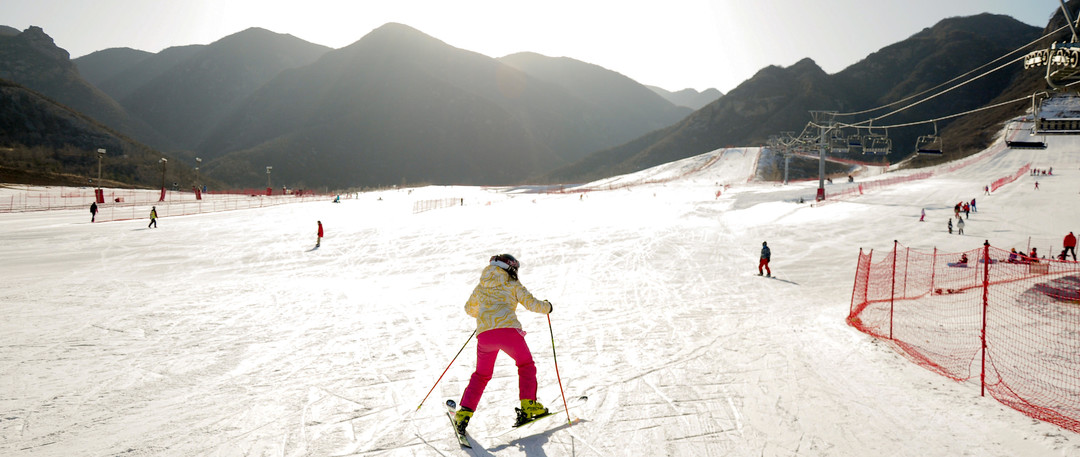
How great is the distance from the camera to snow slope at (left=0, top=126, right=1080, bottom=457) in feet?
17.9

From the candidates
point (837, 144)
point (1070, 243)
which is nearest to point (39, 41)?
point (837, 144)

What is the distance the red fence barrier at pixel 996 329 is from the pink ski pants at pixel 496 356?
6102 millimetres

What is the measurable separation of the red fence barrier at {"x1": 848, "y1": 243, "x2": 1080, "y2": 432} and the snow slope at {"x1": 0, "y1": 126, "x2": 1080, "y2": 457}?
0.56 m

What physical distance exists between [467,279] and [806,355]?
1082cm

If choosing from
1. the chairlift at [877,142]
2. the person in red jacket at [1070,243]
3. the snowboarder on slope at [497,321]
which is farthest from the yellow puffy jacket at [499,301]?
the chairlift at [877,142]

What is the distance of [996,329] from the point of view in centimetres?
962

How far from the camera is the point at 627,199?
4516cm

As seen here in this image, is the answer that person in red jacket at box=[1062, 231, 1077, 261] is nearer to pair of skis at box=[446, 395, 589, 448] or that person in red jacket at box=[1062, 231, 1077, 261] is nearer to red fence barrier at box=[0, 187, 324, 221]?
pair of skis at box=[446, 395, 589, 448]

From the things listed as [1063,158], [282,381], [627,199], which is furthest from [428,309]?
[1063,158]

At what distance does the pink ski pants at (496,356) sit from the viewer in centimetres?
507

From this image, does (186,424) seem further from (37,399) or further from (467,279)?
(467,279)

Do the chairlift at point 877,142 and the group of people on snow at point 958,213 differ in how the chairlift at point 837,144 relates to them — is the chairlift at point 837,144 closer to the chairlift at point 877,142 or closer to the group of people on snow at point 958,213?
the chairlift at point 877,142

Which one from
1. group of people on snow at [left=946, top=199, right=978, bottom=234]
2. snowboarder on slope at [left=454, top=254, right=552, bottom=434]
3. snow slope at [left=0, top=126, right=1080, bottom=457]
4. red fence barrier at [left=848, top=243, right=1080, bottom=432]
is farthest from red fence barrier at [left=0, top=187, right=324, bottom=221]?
group of people on snow at [left=946, top=199, right=978, bottom=234]

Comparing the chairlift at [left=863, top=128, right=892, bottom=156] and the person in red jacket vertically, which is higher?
the chairlift at [left=863, top=128, right=892, bottom=156]
